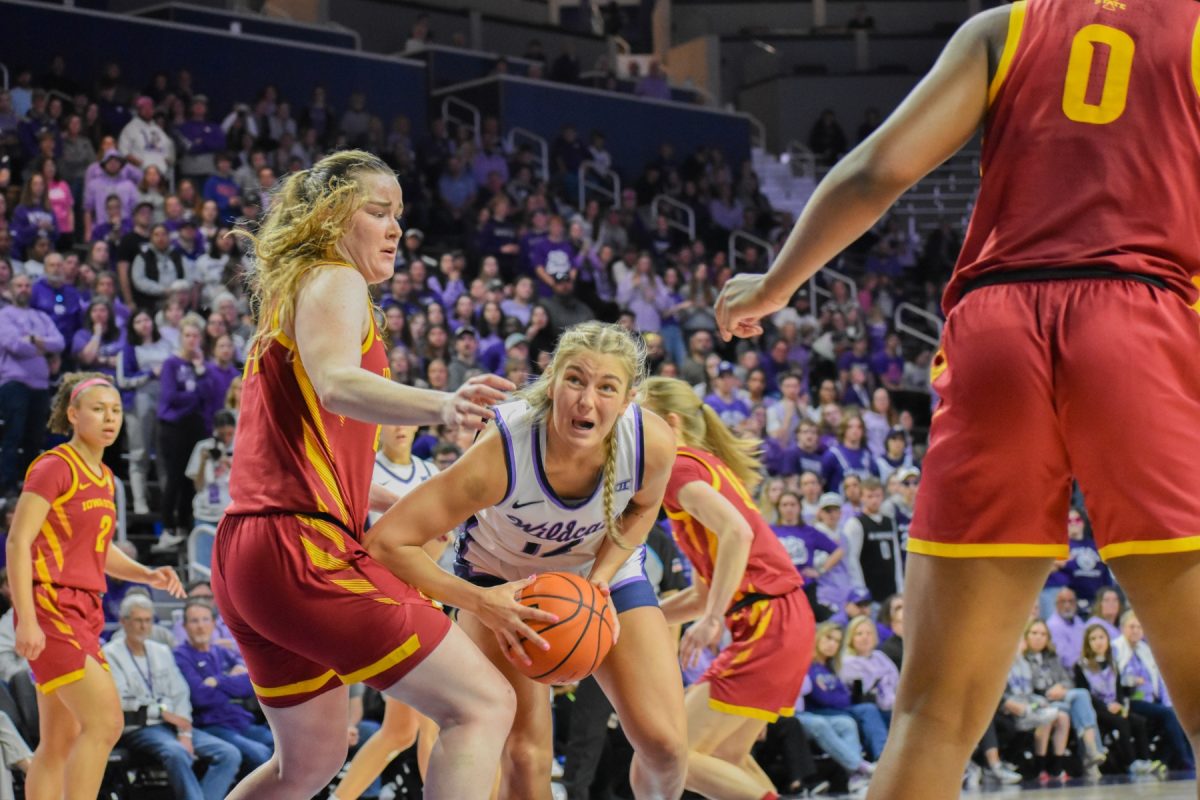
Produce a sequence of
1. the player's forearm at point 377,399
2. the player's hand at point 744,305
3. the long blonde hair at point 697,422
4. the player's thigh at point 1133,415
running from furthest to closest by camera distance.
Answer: the long blonde hair at point 697,422, the player's forearm at point 377,399, the player's hand at point 744,305, the player's thigh at point 1133,415

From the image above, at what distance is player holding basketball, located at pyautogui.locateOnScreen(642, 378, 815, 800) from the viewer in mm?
5559

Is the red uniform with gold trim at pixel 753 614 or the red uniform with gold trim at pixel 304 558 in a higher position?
the red uniform with gold trim at pixel 304 558

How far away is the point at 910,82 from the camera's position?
27250 millimetres

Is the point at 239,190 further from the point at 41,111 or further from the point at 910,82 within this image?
the point at 910,82

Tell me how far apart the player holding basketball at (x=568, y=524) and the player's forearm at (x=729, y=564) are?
0.51 metres

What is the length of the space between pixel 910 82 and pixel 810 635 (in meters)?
22.9

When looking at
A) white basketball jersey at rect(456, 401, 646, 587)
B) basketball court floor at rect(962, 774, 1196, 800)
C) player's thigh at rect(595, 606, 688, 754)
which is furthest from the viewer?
basketball court floor at rect(962, 774, 1196, 800)

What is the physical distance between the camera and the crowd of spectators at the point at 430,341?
1022cm

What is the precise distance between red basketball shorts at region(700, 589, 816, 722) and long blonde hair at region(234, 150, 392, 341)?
2.76 m

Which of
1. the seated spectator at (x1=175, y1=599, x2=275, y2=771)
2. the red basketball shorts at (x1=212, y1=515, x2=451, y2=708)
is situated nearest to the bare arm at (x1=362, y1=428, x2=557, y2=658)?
the red basketball shorts at (x1=212, y1=515, x2=451, y2=708)

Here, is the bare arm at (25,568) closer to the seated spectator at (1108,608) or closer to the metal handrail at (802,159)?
the seated spectator at (1108,608)

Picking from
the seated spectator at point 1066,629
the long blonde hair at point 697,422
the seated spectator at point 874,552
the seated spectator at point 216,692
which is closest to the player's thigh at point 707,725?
the long blonde hair at point 697,422

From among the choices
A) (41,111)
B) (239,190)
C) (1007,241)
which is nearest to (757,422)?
(239,190)

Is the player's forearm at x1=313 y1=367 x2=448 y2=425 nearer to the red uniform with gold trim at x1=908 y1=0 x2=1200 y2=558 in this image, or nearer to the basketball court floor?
the red uniform with gold trim at x1=908 y1=0 x2=1200 y2=558
